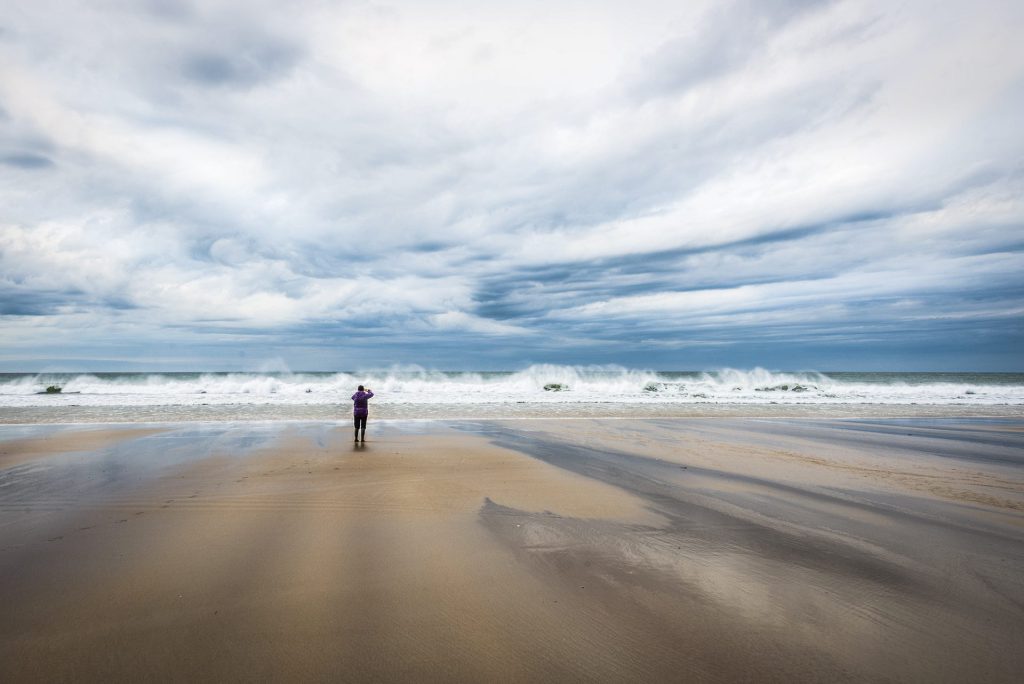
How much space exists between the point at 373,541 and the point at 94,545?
3.32 metres

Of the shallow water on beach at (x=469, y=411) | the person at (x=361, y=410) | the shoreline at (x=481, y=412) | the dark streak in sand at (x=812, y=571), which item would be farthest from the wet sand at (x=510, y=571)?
the shallow water on beach at (x=469, y=411)

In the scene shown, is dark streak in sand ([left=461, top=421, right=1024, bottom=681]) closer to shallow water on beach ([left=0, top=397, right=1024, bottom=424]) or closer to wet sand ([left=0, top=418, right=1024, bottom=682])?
wet sand ([left=0, top=418, right=1024, bottom=682])

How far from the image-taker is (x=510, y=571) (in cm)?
467

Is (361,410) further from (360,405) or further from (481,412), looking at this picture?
(481,412)

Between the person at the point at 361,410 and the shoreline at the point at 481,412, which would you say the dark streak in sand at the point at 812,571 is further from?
the shoreline at the point at 481,412

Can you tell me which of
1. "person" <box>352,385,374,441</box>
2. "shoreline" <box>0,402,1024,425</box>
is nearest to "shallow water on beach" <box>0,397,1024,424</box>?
"shoreline" <box>0,402,1024,425</box>

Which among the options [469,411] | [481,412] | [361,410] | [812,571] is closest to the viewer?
[812,571]

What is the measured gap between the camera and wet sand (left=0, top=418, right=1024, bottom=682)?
3201mm

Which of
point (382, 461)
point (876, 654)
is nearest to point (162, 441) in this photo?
point (382, 461)

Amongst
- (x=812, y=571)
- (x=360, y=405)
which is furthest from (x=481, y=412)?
(x=812, y=571)

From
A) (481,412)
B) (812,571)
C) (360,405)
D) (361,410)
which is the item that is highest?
(360,405)

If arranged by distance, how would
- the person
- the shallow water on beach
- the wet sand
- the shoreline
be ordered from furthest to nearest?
1. the shallow water on beach
2. the shoreline
3. the person
4. the wet sand

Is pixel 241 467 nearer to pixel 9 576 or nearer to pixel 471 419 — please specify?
pixel 9 576

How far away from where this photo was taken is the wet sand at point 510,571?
126 inches
